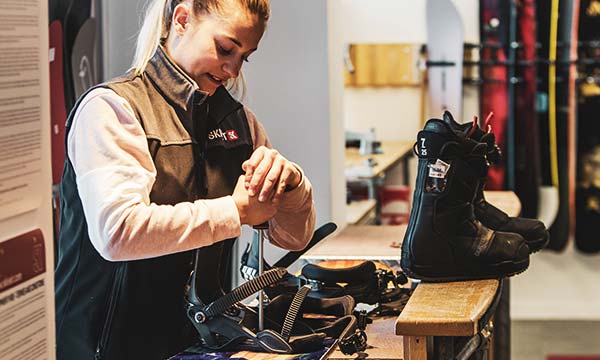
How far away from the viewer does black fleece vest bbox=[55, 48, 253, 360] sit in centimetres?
168

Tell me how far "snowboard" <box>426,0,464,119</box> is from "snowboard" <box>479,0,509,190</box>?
15 cm

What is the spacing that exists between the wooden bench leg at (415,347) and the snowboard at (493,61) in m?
4.01

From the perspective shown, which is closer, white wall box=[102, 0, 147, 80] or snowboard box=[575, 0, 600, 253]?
white wall box=[102, 0, 147, 80]

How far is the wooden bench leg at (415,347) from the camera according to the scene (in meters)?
1.62

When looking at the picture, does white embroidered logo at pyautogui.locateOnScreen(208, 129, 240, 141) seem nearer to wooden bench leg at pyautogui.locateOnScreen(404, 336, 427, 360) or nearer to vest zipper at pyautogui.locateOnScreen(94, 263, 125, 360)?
vest zipper at pyautogui.locateOnScreen(94, 263, 125, 360)

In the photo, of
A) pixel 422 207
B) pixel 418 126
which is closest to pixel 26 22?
pixel 422 207

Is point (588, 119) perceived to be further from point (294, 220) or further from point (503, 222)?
point (294, 220)

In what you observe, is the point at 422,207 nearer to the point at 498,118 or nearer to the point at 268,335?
the point at 268,335

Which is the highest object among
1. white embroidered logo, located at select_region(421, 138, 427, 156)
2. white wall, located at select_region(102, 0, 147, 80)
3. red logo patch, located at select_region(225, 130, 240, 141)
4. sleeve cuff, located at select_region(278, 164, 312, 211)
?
white wall, located at select_region(102, 0, 147, 80)

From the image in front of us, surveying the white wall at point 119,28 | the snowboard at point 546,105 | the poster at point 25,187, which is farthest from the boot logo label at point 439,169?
the snowboard at point 546,105

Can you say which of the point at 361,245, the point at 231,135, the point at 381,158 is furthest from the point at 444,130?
the point at 381,158

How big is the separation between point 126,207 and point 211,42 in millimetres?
392

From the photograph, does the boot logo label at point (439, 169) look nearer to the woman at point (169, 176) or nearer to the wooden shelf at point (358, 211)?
the woman at point (169, 176)

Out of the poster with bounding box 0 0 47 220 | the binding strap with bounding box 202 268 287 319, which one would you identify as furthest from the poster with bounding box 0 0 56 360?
the binding strap with bounding box 202 268 287 319
